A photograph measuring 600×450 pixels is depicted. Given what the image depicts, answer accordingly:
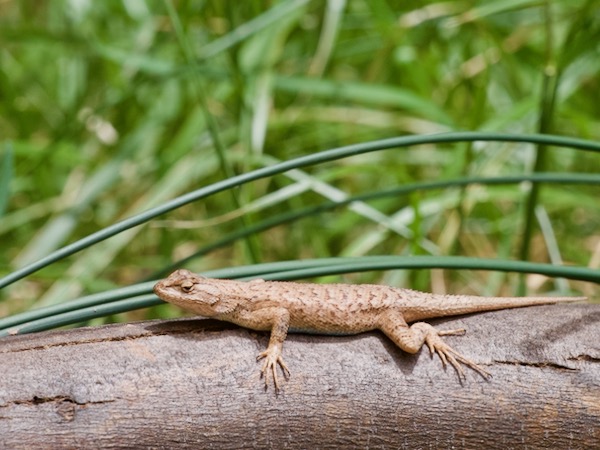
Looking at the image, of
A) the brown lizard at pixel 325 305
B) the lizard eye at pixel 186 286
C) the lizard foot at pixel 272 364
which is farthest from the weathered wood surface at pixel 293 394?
the lizard eye at pixel 186 286

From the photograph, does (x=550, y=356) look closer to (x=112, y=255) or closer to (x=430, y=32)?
(x=112, y=255)

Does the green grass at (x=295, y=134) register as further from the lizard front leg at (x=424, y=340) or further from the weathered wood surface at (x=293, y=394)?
the weathered wood surface at (x=293, y=394)

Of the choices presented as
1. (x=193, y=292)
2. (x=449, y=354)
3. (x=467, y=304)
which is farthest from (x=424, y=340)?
(x=193, y=292)

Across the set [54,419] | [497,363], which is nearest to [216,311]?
[54,419]

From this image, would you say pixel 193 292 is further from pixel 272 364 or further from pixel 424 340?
pixel 424 340

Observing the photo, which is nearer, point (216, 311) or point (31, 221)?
point (216, 311)

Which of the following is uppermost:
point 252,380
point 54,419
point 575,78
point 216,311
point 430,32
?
point 430,32

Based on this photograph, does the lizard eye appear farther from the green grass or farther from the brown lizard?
the green grass

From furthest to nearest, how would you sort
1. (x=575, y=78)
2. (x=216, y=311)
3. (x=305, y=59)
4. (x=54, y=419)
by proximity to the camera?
(x=305, y=59), (x=575, y=78), (x=216, y=311), (x=54, y=419)

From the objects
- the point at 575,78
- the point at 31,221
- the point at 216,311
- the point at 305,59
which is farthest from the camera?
the point at 305,59
